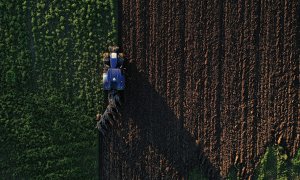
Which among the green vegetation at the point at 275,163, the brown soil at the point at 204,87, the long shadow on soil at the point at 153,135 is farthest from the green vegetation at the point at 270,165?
the long shadow on soil at the point at 153,135

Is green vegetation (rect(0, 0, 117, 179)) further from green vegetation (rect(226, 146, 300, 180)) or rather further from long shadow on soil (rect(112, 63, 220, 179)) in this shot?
green vegetation (rect(226, 146, 300, 180))

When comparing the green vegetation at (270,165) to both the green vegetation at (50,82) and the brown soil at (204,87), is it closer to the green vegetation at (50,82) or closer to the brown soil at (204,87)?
the brown soil at (204,87)

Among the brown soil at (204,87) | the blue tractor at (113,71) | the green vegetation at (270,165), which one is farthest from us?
the green vegetation at (270,165)

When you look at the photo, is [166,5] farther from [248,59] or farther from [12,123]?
[12,123]

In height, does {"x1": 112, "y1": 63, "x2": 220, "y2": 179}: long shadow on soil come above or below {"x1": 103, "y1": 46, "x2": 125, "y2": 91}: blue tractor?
below

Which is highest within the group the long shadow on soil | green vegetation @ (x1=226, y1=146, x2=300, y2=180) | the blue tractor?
the blue tractor

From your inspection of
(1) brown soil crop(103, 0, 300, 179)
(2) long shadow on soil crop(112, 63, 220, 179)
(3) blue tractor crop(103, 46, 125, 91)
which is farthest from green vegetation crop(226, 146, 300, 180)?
(3) blue tractor crop(103, 46, 125, 91)

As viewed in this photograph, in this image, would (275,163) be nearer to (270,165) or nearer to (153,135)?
(270,165)
